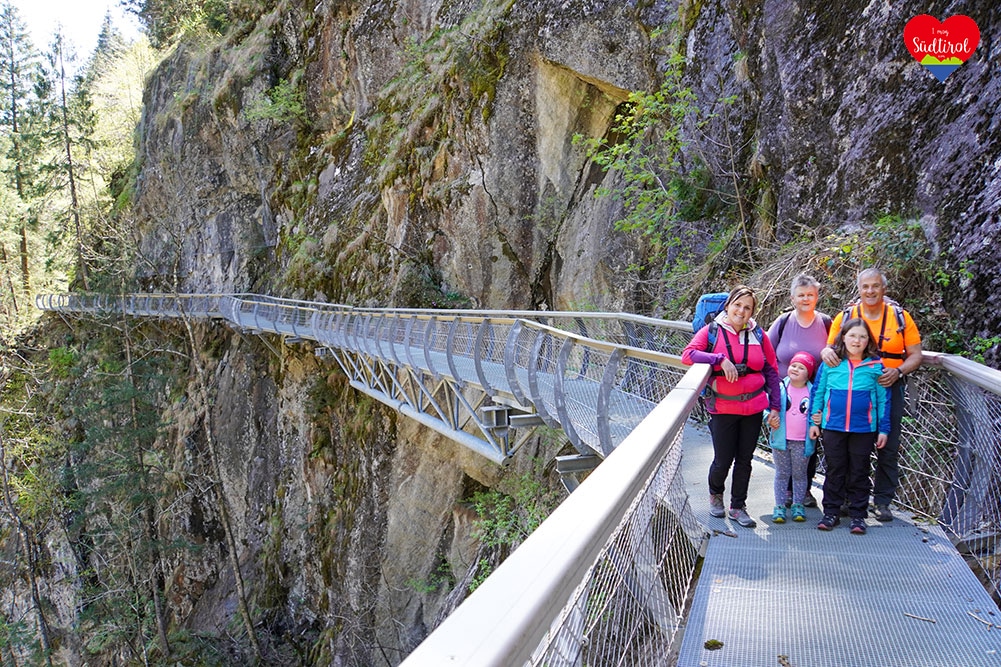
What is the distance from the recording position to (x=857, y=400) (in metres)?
3.87

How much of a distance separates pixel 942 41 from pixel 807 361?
12.9ft

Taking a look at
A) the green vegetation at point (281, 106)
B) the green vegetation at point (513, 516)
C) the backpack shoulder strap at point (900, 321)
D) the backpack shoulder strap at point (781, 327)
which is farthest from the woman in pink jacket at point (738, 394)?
the green vegetation at point (281, 106)

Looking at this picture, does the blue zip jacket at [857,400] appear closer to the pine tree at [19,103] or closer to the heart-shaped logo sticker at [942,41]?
the heart-shaped logo sticker at [942,41]

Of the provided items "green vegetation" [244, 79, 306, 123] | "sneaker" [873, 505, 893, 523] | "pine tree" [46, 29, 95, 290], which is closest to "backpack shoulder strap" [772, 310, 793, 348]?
"sneaker" [873, 505, 893, 523]

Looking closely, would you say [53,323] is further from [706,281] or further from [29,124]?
[706,281]

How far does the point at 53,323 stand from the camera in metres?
35.5

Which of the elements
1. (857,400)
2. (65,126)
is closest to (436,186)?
(857,400)

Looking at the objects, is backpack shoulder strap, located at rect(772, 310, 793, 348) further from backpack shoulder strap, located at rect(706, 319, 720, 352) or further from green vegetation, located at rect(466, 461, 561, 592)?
green vegetation, located at rect(466, 461, 561, 592)

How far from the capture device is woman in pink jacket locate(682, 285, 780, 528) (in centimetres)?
390

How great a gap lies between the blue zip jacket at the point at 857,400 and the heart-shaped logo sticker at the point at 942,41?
3.79 metres

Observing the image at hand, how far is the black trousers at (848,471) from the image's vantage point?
380 cm

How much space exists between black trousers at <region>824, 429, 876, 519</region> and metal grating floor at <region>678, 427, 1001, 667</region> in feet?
0.51

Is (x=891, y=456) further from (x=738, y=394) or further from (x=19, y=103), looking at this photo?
(x=19, y=103)

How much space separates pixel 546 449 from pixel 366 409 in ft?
22.0
